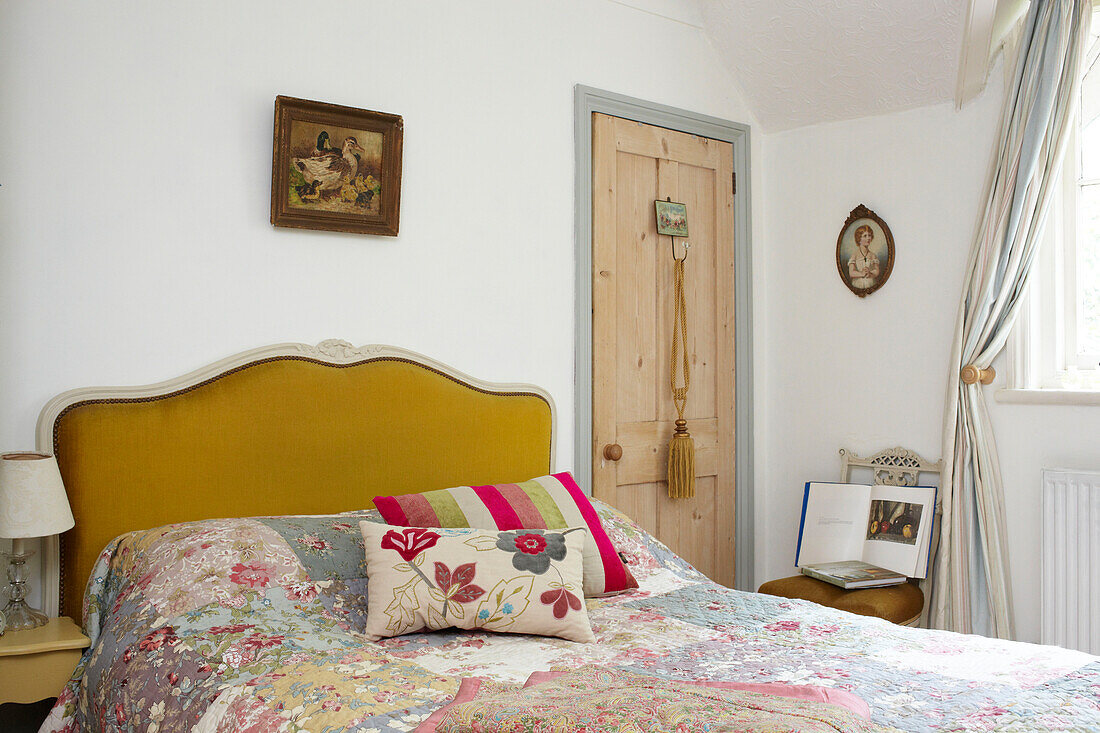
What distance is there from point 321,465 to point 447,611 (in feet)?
2.47

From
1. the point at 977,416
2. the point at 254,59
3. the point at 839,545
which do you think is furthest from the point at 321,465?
the point at 977,416

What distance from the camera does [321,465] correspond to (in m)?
2.43

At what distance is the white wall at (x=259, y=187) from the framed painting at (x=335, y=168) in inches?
2.2

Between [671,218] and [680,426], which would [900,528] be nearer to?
[680,426]

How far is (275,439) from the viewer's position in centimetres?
236

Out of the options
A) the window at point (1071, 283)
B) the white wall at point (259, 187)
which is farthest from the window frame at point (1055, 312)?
the white wall at point (259, 187)

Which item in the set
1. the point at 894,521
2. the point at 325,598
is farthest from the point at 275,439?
the point at 894,521

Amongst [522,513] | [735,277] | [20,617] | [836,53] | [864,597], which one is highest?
[836,53]

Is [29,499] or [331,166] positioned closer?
[29,499]

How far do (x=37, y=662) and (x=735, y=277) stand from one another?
2.72 meters

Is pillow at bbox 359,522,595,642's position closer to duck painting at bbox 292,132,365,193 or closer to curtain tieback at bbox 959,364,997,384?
duck painting at bbox 292,132,365,193

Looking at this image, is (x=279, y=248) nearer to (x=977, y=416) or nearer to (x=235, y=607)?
(x=235, y=607)

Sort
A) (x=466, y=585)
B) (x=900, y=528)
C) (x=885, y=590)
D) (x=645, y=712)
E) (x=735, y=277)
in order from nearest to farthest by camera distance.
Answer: (x=645, y=712) → (x=466, y=585) → (x=885, y=590) → (x=900, y=528) → (x=735, y=277)

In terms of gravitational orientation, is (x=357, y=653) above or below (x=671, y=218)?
below
